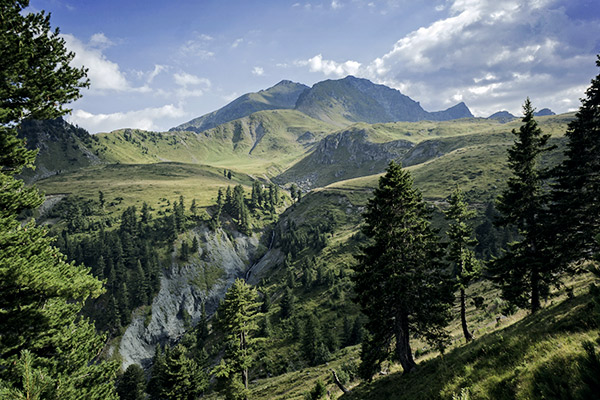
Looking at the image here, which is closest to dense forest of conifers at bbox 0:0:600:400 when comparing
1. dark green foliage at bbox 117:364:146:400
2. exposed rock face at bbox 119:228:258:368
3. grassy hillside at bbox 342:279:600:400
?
grassy hillside at bbox 342:279:600:400

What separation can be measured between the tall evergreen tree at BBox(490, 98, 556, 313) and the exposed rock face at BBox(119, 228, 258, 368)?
3931 inches

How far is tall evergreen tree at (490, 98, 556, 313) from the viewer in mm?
21062

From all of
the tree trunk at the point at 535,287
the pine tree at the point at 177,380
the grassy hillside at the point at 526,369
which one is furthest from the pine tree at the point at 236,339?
the tree trunk at the point at 535,287

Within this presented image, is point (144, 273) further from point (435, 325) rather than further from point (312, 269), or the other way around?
point (435, 325)

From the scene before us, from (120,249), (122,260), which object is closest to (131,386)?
(122,260)

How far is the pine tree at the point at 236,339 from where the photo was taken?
27.5 metres

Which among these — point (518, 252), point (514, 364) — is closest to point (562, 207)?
point (518, 252)

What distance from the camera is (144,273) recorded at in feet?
324

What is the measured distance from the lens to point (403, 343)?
1975 cm

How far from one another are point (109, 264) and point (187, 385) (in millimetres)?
83140

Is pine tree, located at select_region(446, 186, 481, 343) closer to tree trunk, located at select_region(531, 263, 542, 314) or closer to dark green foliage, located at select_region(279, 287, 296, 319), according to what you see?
tree trunk, located at select_region(531, 263, 542, 314)

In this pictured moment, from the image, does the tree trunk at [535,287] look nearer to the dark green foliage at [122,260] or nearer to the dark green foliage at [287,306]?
the dark green foliage at [287,306]

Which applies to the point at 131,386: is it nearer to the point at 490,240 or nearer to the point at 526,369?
the point at 526,369

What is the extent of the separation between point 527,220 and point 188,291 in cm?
11101
